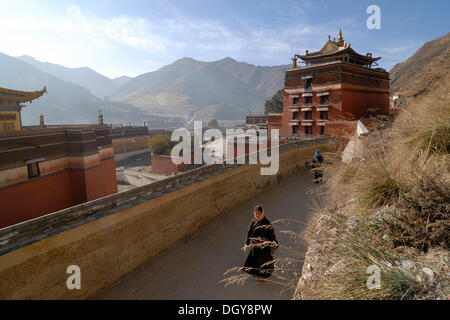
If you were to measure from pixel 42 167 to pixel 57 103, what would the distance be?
133738 mm

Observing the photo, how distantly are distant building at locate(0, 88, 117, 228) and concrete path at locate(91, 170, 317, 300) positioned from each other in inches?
439

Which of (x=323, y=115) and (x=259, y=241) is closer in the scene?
(x=259, y=241)

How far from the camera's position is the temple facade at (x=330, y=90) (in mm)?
22375

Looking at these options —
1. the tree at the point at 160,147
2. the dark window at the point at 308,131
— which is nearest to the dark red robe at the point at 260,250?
the dark window at the point at 308,131

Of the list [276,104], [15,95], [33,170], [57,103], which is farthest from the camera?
[57,103]

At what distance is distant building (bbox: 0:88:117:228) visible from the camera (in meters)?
12.4

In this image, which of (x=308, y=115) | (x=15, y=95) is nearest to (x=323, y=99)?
(x=308, y=115)

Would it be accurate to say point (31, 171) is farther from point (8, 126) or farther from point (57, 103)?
point (57, 103)

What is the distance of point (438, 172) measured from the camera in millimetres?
3070

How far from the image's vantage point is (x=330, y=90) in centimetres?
2278

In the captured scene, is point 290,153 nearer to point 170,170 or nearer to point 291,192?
point 291,192

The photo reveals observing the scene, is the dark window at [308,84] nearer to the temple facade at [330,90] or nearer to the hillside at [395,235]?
the temple facade at [330,90]

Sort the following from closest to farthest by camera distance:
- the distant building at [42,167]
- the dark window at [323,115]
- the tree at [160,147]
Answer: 1. the distant building at [42,167]
2. the dark window at [323,115]
3. the tree at [160,147]
